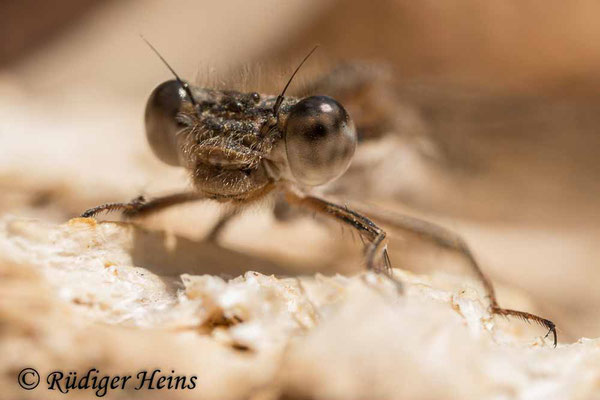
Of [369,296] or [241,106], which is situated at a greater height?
[241,106]

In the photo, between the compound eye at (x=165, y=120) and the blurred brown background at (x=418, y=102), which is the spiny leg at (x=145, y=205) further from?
the blurred brown background at (x=418, y=102)

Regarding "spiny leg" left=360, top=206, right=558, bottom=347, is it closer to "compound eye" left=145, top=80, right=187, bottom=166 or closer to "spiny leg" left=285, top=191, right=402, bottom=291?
"spiny leg" left=285, top=191, right=402, bottom=291

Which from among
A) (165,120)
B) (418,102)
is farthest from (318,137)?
(418,102)

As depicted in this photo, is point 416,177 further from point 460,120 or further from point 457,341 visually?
point 457,341

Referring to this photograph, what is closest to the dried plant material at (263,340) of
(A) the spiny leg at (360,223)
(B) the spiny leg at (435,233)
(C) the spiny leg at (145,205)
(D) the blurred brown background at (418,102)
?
(A) the spiny leg at (360,223)

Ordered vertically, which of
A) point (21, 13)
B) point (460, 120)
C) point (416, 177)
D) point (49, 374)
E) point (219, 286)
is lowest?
point (49, 374)

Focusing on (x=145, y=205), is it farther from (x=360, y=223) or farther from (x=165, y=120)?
(x=360, y=223)

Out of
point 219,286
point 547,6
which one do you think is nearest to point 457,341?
point 219,286
